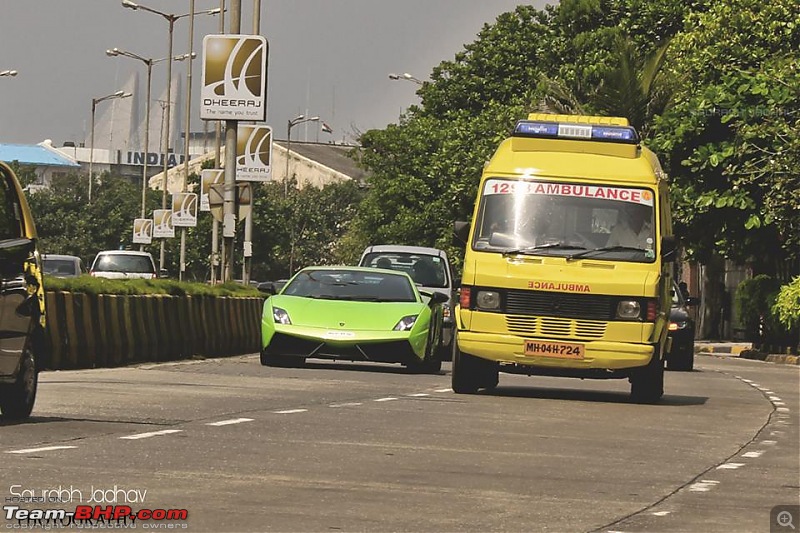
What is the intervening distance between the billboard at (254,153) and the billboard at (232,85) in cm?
898

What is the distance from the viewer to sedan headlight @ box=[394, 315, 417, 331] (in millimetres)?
24812

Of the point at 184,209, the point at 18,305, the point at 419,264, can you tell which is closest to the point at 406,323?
the point at 419,264

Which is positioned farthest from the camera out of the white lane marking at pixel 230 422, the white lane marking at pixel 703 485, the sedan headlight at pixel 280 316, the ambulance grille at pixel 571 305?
the sedan headlight at pixel 280 316

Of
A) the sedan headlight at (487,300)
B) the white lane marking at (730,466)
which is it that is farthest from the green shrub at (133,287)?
the white lane marking at (730,466)

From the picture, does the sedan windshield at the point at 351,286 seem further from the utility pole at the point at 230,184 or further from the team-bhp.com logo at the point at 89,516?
the team-bhp.com logo at the point at 89,516

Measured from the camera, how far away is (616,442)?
1458 cm

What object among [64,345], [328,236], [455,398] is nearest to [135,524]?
[455,398]

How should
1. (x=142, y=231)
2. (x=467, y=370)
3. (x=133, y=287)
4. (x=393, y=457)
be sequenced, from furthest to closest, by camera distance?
(x=142, y=231) → (x=133, y=287) → (x=467, y=370) → (x=393, y=457)

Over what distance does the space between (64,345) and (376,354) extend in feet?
13.6

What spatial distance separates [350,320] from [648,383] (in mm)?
5091

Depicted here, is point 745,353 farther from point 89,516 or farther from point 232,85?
point 89,516

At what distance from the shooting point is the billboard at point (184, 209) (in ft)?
195

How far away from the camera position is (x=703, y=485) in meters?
11.5

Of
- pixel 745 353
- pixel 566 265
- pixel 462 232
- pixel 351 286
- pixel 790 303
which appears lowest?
pixel 745 353
